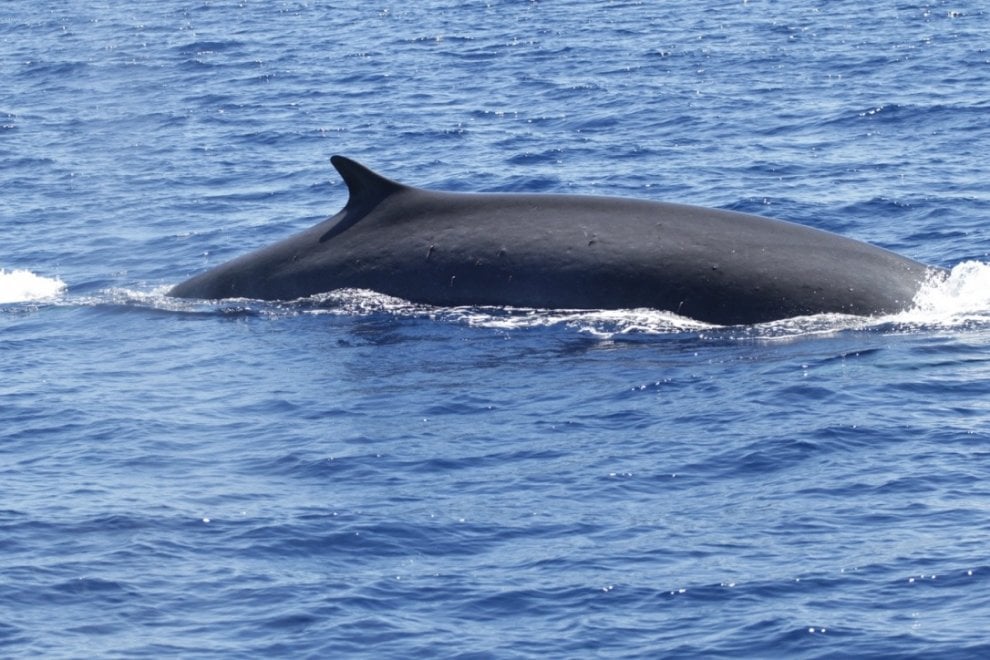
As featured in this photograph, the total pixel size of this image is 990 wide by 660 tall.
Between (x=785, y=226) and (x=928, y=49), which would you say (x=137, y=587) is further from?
(x=928, y=49)

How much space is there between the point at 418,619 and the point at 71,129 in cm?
3408

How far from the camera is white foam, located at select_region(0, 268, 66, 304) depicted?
2628cm

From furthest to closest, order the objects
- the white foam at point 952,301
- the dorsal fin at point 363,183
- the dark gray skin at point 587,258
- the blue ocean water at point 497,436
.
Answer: the dorsal fin at point 363,183
the dark gray skin at point 587,258
the white foam at point 952,301
the blue ocean water at point 497,436

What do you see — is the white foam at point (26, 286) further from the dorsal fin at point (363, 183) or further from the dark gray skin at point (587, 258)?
the dorsal fin at point (363, 183)

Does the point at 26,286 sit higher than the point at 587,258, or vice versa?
the point at 587,258

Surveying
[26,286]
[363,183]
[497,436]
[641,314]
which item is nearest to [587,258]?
[641,314]

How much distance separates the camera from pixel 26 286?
1061 inches

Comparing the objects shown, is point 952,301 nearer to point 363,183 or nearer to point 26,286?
point 363,183

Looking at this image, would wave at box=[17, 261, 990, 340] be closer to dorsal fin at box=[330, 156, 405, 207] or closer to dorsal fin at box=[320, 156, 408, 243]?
dorsal fin at box=[320, 156, 408, 243]

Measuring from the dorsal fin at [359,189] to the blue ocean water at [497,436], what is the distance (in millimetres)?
997

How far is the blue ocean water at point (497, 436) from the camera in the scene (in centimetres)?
1377

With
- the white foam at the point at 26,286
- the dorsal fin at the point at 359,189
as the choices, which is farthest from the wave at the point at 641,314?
the white foam at the point at 26,286

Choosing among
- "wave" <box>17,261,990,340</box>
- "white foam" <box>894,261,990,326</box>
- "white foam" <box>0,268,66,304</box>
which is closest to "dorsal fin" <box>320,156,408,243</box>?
"wave" <box>17,261,990,340</box>

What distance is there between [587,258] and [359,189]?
3117mm
